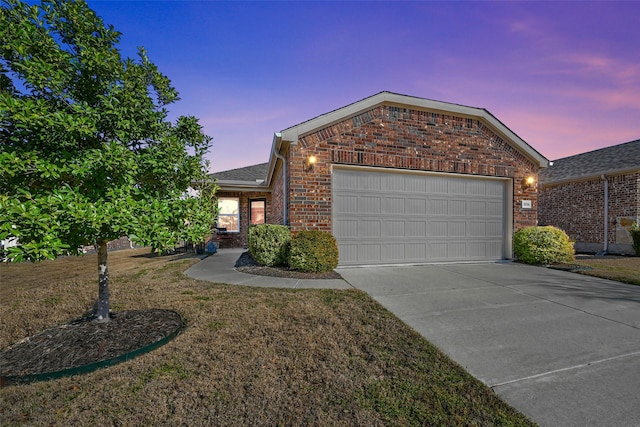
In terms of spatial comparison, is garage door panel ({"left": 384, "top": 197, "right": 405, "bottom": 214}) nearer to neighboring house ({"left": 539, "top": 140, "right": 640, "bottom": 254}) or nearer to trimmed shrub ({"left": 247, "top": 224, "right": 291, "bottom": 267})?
trimmed shrub ({"left": 247, "top": 224, "right": 291, "bottom": 267})

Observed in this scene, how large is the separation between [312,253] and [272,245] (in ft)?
3.74

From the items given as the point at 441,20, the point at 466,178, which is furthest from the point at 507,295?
the point at 441,20

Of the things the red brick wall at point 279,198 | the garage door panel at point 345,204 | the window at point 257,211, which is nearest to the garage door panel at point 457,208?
the garage door panel at point 345,204

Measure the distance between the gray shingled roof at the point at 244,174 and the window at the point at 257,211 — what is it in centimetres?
114

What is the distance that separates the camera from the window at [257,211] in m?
13.0

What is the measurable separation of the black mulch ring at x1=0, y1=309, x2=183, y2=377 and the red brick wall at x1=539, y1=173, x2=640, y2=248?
55.3ft

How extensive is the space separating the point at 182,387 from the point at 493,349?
2941mm

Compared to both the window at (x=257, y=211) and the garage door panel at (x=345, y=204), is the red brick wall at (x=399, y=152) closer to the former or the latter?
the garage door panel at (x=345, y=204)

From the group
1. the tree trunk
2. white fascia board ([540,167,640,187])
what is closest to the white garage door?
the tree trunk

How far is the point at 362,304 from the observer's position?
395 cm

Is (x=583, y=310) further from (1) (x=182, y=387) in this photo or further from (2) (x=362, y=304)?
(1) (x=182, y=387)

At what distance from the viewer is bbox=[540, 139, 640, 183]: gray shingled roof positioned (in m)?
11.7

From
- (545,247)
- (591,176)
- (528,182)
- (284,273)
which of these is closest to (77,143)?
(284,273)

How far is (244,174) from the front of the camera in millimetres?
13625
